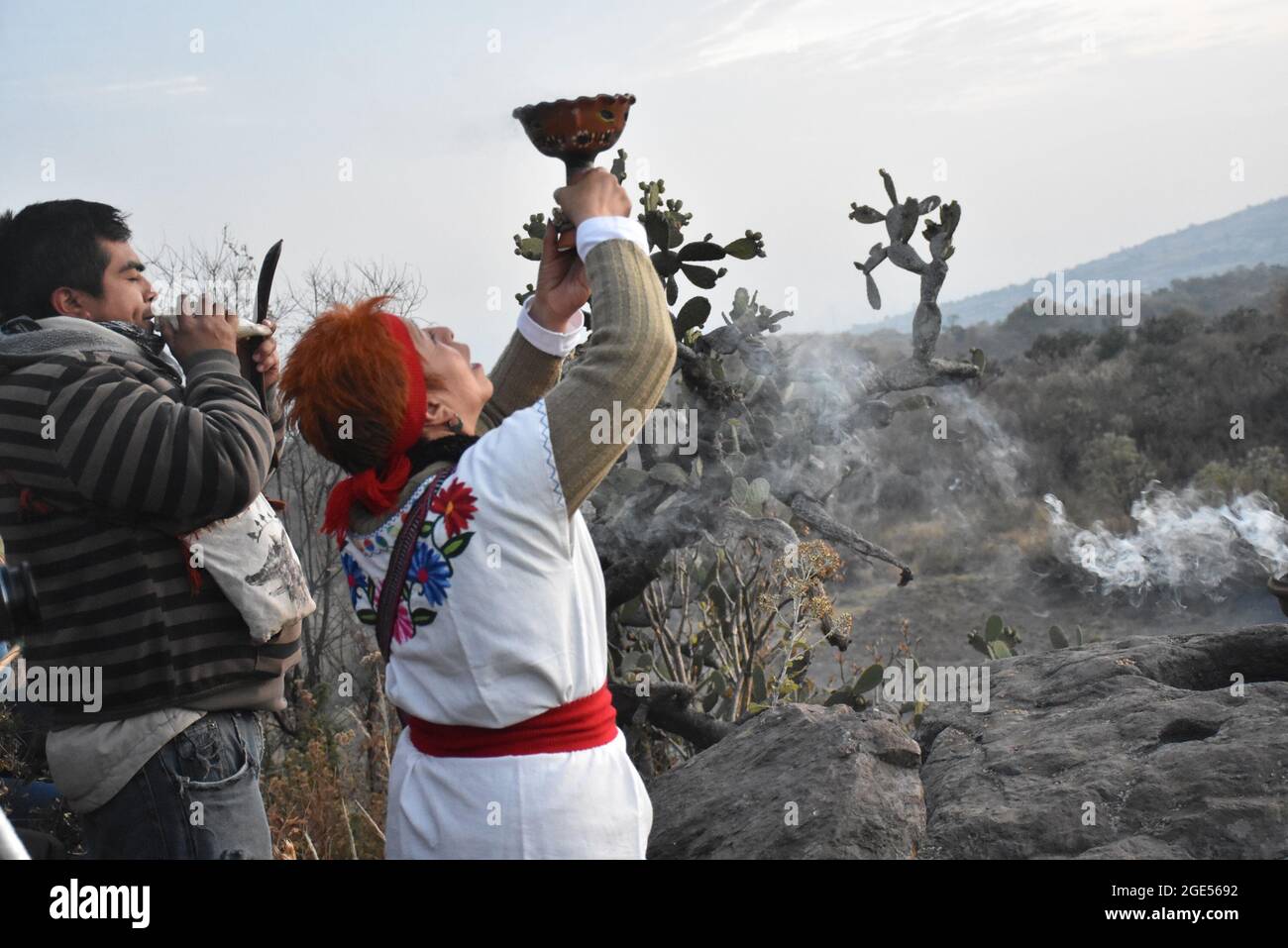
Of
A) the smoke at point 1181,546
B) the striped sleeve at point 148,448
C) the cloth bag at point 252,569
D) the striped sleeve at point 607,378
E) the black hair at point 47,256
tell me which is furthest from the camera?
the smoke at point 1181,546

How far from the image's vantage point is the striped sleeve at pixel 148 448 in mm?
2111

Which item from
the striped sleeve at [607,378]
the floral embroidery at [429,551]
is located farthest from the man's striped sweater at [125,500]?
the striped sleeve at [607,378]

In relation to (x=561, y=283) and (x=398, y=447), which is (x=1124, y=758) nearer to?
(x=561, y=283)

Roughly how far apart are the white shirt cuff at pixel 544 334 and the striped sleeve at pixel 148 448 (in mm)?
516

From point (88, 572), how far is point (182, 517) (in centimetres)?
22

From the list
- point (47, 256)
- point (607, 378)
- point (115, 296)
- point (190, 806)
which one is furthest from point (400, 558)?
point (47, 256)

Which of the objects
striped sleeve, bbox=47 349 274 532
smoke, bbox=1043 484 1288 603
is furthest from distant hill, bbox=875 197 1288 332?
striped sleeve, bbox=47 349 274 532

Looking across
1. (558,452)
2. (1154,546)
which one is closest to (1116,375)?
(1154,546)

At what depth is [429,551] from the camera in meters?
1.83

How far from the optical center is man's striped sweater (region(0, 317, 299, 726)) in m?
2.12

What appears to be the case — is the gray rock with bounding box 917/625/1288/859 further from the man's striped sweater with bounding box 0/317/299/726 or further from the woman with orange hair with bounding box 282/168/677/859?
the man's striped sweater with bounding box 0/317/299/726

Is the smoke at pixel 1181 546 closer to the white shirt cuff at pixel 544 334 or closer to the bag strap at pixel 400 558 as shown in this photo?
the white shirt cuff at pixel 544 334

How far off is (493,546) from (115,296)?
1136 millimetres

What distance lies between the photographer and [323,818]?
4777 mm
